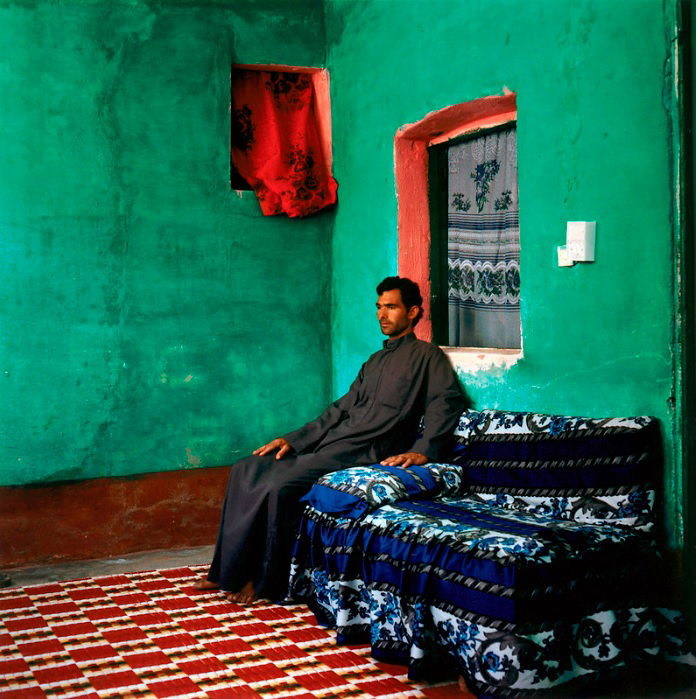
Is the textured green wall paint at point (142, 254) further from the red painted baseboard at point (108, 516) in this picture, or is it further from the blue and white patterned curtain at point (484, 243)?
the blue and white patterned curtain at point (484, 243)

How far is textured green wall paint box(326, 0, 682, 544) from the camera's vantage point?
10.7 ft

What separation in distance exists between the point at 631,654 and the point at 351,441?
176 centimetres

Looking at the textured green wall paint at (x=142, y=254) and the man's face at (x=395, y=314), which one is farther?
the textured green wall paint at (x=142, y=254)

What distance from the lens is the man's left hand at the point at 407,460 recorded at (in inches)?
158

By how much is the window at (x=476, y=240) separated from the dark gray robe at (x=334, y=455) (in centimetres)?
34

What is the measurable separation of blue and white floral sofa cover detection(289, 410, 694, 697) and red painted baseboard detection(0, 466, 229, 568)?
1639 mm

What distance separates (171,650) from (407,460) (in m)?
1.29

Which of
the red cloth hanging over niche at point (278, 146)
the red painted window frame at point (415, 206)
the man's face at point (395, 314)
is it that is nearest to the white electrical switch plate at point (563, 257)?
the man's face at point (395, 314)

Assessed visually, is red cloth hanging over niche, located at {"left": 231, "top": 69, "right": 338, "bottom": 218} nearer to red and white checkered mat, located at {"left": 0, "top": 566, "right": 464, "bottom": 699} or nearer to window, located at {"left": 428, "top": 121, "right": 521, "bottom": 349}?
window, located at {"left": 428, "top": 121, "right": 521, "bottom": 349}

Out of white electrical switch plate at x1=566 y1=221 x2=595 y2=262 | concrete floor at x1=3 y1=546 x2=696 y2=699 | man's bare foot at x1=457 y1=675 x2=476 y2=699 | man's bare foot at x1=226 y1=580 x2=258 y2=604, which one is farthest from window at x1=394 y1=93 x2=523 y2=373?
man's bare foot at x1=457 y1=675 x2=476 y2=699

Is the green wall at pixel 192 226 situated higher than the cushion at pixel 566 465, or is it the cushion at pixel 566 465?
the green wall at pixel 192 226

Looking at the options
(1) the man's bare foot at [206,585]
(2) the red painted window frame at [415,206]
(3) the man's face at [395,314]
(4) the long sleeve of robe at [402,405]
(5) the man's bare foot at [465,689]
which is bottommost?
(1) the man's bare foot at [206,585]

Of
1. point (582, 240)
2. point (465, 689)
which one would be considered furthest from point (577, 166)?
point (465, 689)

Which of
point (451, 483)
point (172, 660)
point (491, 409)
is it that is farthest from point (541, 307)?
point (172, 660)
